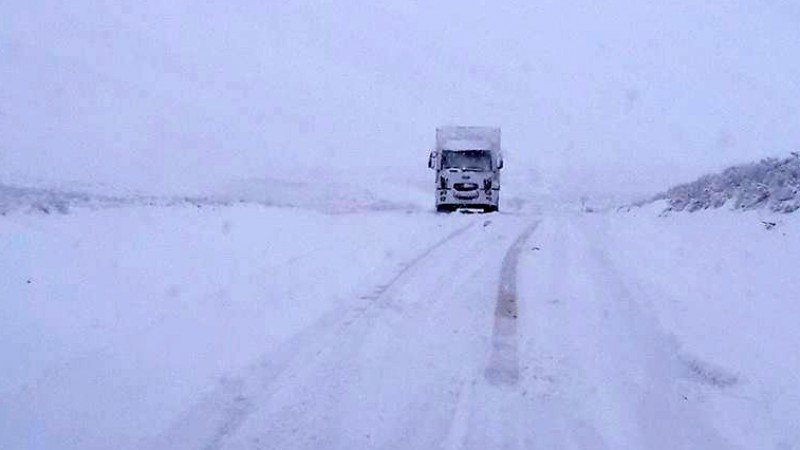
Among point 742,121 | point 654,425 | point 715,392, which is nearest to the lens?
point 654,425

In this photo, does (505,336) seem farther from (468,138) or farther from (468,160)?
(468,138)

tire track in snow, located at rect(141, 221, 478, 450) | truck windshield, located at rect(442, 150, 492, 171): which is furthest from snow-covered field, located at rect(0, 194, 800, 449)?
truck windshield, located at rect(442, 150, 492, 171)

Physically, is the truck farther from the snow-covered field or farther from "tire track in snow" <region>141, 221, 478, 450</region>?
"tire track in snow" <region>141, 221, 478, 450</region>

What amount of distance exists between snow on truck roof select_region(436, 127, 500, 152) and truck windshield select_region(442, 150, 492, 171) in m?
0.16

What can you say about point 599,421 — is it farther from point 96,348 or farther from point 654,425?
point 96,348

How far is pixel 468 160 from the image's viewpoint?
26.7m

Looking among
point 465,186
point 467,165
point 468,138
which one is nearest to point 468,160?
point 467,165

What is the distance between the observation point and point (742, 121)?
8831 centimetres

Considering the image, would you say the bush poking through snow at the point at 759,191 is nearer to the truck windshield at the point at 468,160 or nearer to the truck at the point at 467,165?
the truck at the point at 467,165

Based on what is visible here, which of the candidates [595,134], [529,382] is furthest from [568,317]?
[595,134]

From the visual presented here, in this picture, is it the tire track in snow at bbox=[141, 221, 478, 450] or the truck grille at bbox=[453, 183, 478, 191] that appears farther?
the truck grille at bbox=[453, 183, 478, 191]

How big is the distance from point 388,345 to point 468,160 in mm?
20724

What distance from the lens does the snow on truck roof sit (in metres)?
26.8

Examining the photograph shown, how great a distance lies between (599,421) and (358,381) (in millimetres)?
1717
